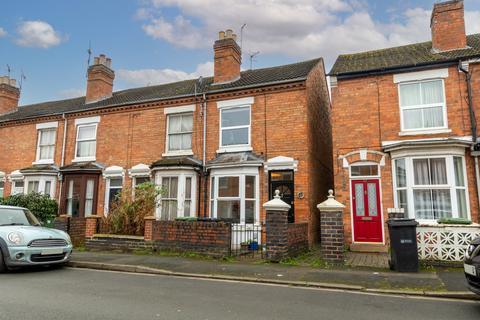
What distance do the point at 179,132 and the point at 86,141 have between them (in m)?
5.32

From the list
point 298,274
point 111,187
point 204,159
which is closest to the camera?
point 298,274

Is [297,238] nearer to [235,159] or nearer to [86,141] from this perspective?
[235,159]

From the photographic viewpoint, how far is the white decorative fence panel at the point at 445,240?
344 inches

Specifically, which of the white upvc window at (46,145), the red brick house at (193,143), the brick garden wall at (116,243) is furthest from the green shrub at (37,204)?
the brick garden wall at (116,243)

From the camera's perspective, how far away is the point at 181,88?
17.1 metres

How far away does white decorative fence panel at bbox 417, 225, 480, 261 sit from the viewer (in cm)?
873

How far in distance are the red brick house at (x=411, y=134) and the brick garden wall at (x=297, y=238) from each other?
1684 mm

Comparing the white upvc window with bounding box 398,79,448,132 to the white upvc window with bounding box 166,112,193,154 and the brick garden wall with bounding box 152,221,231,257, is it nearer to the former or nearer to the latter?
the brick garden wall with bounding box 152,221,231,257

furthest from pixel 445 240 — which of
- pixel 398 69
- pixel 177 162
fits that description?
pixel 177 162

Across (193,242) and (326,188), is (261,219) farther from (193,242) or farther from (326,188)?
(326,188)

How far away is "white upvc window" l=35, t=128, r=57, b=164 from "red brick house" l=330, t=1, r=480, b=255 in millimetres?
14296

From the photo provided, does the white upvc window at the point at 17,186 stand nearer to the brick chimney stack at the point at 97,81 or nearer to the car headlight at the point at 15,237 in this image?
the brick chimney stack at the point at 97,81

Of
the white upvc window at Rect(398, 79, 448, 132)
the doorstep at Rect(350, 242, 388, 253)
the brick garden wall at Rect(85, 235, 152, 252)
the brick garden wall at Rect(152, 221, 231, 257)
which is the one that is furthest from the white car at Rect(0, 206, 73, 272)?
the white upvc window at Rect(398, 79, 448, 132)

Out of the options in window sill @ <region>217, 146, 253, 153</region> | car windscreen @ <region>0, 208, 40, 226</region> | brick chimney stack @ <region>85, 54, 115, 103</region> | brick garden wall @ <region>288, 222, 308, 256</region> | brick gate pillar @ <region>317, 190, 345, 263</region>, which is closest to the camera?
car windscreen @ <region>0, 208, 40, 226</region>
